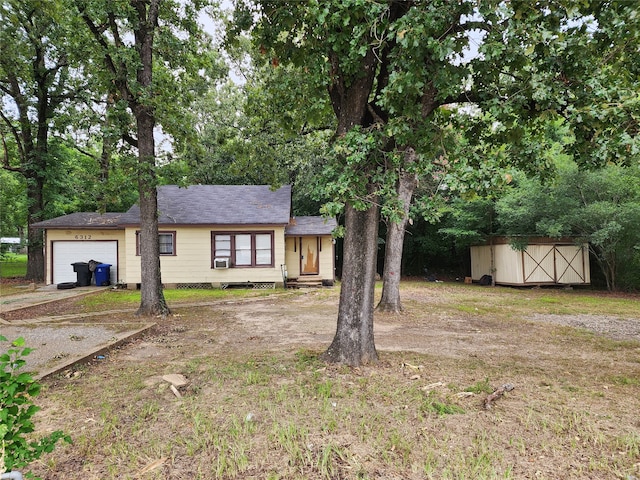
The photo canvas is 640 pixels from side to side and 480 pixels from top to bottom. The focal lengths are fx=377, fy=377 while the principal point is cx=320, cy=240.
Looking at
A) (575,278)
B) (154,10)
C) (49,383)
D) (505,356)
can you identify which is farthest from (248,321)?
(575,278)

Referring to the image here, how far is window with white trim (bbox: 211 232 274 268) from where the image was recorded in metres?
15.0

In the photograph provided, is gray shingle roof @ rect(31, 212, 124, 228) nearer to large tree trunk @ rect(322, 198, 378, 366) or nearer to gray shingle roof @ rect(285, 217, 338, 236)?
gray shingle roof @ rect(285, 217, 338, 236)

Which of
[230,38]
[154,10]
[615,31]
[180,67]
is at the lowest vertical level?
[615,31]

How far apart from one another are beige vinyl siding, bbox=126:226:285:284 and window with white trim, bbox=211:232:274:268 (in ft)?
0.54

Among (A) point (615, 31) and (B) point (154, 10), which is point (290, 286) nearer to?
(B) point (154, 10)

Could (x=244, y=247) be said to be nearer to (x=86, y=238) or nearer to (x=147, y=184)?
(x=86, y=238)

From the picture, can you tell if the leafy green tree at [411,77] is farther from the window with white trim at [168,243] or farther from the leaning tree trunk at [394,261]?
Result: the window with white trim at [168,243]

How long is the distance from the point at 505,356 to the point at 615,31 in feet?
13.6

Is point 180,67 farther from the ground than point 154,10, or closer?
closer

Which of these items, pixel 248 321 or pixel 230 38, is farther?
pixel 248 321

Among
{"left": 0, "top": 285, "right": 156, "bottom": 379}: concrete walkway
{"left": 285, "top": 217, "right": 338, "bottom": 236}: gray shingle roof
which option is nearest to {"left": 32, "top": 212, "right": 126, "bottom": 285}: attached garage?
{"left": 0, "top": 285, "right": 156, "bottom": 379}: concrete walkway

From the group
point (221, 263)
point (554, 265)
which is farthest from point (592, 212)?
point (221, 263)

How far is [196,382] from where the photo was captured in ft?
13.8

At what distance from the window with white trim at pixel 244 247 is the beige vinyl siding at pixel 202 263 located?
0.54ft
